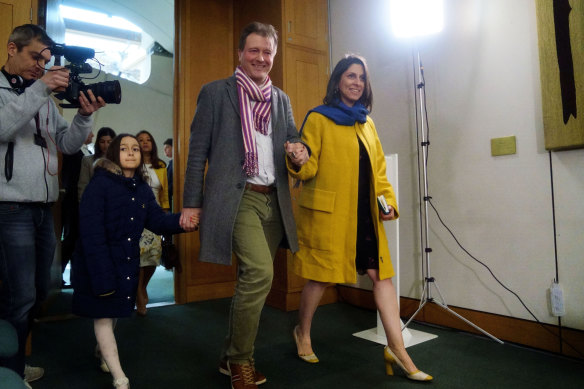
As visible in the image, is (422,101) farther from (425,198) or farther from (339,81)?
(339,81)

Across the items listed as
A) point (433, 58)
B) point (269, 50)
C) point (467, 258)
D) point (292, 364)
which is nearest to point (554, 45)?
point (433, 58)

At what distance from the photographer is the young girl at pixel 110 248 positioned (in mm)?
1513

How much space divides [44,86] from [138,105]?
5849 mm

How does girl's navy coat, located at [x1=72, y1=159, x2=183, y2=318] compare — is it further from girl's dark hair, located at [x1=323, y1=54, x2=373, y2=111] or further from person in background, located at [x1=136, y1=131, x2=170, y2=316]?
person in background, located at [x1=136, y1=131, x2=170, y2=316]

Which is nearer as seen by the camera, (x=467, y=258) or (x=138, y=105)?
(x=467, y=258)

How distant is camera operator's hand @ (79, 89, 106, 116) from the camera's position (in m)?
1.51

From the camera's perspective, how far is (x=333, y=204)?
5.98 ft

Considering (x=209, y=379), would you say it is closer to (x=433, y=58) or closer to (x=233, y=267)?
(x=233, y=267)

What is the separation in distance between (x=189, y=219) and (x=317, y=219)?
0.56 m

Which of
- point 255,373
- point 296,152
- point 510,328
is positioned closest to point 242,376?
point 255,373

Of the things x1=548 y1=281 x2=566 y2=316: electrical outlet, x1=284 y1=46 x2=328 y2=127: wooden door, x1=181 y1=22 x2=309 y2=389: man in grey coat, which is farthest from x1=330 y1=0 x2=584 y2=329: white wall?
x1=181 y1=22 x2=309 y2=389: man in grey coat

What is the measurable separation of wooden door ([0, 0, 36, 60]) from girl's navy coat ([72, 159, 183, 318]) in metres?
1.08

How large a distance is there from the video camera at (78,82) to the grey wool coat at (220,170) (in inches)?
12.0

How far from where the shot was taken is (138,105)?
6.86 meters
